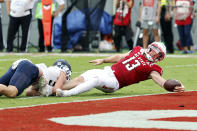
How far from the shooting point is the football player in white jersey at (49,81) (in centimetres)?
918

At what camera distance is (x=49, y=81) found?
30.3 ft

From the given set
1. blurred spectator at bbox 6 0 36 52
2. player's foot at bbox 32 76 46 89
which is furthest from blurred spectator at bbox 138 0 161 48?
player's foot at bbox 32 76 46 89

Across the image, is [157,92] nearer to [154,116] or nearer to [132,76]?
[132,76]

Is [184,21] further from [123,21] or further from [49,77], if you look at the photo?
[49,77]

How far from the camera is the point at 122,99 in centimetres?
904

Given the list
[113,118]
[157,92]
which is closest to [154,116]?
[113,118]

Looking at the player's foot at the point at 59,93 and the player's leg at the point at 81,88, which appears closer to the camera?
the player's foot at the point at 59,93

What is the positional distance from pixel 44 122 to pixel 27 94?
9.10ft

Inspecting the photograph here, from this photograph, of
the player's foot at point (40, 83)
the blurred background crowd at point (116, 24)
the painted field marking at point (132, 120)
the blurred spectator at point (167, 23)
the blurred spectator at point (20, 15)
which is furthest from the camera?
the blurred spectator at point (167, 23)

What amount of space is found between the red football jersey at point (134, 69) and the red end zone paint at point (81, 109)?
33cm

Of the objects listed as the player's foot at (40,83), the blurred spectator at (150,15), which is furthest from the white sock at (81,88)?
the blurred spectator at (150,15)

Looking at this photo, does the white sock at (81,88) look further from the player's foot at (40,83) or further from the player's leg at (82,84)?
the player's foot at (40,83)

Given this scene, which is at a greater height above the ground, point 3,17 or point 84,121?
point 84,121

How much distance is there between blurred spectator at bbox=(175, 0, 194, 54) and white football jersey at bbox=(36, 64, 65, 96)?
12710mm
